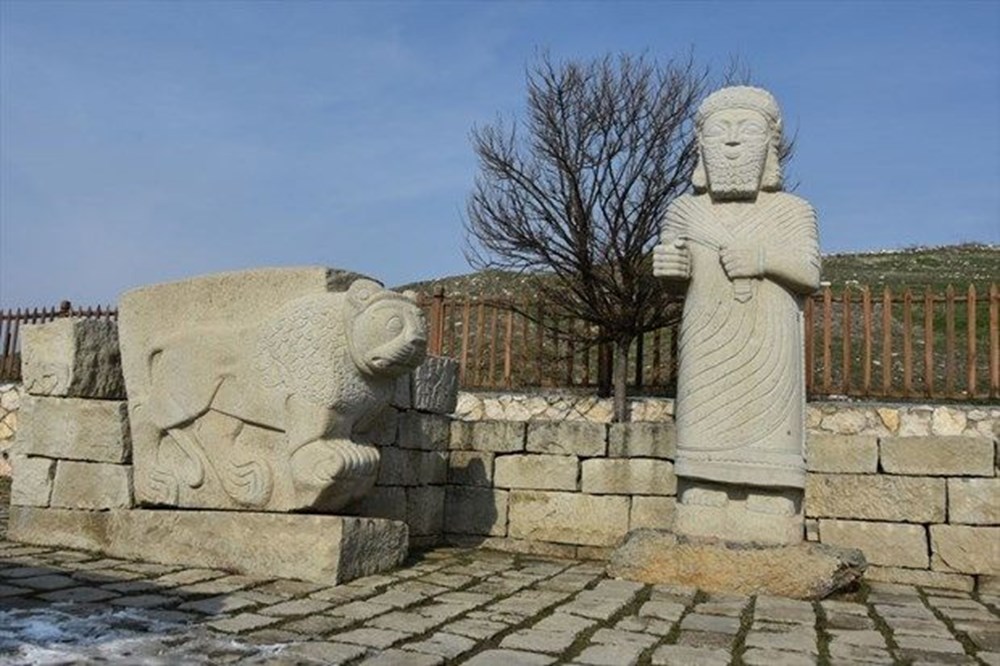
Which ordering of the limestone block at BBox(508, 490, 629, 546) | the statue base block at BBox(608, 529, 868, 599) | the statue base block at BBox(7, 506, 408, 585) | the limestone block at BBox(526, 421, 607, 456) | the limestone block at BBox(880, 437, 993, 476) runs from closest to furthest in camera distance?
the statue base block at BBox(7, 506, 408, 585) → the statue base block at BBox(608, 529, 868, 599) → the limestone block at BBox(880, 437, 993, 476) → the limestone block at BBox(508, 490, 629, 546) → the limestone block at BBox(526, 421, 607, 456)

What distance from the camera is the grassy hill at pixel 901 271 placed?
82.7 ft

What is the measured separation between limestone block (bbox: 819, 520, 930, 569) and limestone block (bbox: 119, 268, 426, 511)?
3.52 meters

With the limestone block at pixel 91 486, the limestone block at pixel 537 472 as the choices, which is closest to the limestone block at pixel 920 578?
the limestone block at pixel 537 472

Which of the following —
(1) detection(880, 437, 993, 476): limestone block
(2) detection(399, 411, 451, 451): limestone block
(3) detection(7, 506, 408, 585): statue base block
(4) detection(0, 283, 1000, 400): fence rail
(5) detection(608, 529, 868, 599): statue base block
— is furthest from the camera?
(4) detection(0, 283, 1000, 400): fence rail

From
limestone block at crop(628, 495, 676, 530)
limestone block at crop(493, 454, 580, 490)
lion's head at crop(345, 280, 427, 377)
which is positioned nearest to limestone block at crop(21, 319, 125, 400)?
lion's head at crop(345, 280, 427, 377)

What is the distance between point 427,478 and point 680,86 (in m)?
7.17

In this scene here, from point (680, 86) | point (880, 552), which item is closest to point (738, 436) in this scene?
point (880, 552)

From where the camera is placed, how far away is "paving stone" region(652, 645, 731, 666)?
12.1ft

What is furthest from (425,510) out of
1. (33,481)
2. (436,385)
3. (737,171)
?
(737,171)

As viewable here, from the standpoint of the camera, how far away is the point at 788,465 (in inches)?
224

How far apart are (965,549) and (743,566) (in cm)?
199

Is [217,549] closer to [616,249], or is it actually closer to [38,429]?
[38,429]

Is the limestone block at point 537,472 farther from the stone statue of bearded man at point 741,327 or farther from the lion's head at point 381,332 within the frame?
the lion's head at point 381,332

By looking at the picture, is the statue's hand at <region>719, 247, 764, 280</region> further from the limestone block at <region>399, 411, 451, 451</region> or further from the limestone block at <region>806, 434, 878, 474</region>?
the limestone block at <region>399, 411, 451, 451</region>
